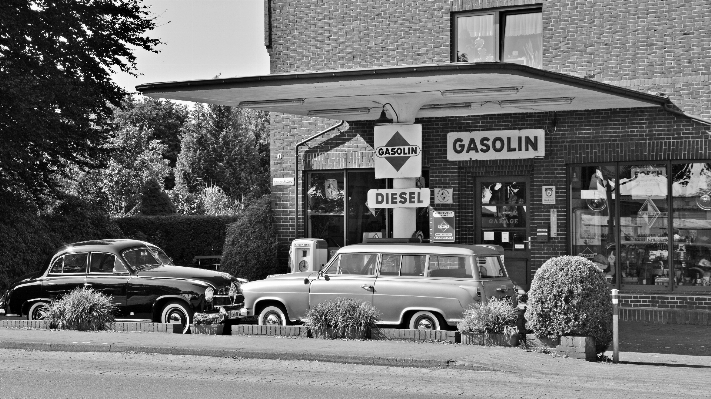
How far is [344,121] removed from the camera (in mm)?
22656

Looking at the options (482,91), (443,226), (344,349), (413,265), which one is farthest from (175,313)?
(482,91)

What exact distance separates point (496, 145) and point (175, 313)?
7.51 m

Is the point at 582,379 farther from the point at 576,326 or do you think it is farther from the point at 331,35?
the point at 331,35

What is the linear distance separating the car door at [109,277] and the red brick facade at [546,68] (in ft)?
18.3

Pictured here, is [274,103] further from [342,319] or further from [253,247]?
[342,319]

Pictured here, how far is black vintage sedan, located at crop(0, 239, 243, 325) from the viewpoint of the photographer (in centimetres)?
1748

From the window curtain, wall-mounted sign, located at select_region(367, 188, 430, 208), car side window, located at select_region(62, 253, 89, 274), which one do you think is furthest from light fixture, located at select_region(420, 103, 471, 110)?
car side window, located at select_region(62, 253, 89, 274)

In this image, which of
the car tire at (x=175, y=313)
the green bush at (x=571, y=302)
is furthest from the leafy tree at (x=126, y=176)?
the green bush at (x=571, y=302)

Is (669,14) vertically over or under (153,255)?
over

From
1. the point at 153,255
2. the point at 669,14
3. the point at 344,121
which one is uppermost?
the point at 669,14

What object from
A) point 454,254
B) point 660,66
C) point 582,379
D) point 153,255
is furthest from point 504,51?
point 582,379

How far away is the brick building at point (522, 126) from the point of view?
19.5m

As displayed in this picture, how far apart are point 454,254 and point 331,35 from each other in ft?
27.9

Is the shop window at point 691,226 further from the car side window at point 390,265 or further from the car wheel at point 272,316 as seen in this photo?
the car wheel at point 272,316
